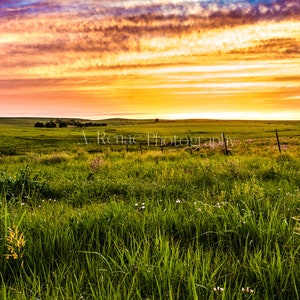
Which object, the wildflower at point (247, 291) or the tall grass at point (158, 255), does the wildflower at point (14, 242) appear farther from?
the wildflower at point (247, 291)

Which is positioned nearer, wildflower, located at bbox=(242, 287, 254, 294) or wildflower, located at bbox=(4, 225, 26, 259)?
wildflower, located at bbox=(242, 287, 254, 294)

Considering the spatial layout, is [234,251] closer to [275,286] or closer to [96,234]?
[275,286]

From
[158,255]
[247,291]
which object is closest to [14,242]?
[158,255]

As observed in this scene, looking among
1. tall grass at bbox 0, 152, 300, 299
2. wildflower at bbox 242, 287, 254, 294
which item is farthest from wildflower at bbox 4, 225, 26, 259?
wildflower at bbox 242, 287, 254, 294

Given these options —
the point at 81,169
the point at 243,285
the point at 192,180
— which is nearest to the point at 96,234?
the point at 243,285

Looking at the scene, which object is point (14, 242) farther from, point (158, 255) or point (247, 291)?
point (247, 291)

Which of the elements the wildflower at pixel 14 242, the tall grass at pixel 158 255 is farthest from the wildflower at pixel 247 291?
the wildflower at pixel 14 242

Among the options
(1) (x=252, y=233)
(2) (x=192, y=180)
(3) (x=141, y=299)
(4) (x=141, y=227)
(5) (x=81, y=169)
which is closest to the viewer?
(3) (x=141, y=299)

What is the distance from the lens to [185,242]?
200 inches

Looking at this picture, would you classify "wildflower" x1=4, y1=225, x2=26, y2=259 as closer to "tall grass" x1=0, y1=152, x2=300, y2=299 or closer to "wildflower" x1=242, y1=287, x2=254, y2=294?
"tall grass" x1=0, y1=152, x2=300, y2=299

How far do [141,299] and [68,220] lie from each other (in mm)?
2671

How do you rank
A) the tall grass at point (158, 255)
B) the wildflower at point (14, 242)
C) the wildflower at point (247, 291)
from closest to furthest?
the wildflower at point (247, 291) < the tall grass at point (158, 255) < the wildflower at point (14, 242)

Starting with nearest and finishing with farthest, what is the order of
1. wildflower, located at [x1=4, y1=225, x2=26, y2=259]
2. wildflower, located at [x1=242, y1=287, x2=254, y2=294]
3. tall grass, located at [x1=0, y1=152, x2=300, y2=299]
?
wildflower, located at [x1=242, y1=287, x2=254, y2=294]
tall grass, located at [x1=0, y1=152, x2=300, y2=299]
wildflower, located at [x1=4, y1=225, x2=26, y2=259]

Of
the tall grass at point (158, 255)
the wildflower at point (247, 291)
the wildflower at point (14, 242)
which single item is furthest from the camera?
the wildflower at point (14, 242)
